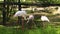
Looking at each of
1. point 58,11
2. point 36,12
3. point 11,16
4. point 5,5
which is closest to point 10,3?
point 5,5

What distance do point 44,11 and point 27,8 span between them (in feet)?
1.77

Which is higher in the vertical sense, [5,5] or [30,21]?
[5,5]

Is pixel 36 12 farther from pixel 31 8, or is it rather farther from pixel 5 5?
pixel 5 5

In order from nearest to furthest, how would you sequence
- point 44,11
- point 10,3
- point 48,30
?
point 48,30, point 10,3, point 44,11

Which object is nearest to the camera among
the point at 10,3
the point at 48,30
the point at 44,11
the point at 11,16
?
the point at 48,30

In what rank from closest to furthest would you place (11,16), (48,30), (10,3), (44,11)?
1. (48,30)
2. (10,3)
3. (11,16)
4. (44,11)

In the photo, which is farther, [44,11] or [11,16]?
[44,11]

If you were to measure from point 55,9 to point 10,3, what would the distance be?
2070 millimetres

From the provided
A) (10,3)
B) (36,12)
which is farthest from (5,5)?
(36,12)

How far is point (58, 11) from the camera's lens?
23.5 ft

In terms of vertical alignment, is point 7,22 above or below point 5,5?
below

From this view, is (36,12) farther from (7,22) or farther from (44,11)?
(7,22)

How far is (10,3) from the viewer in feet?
18.1

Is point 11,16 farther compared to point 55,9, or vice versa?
point 55,9
